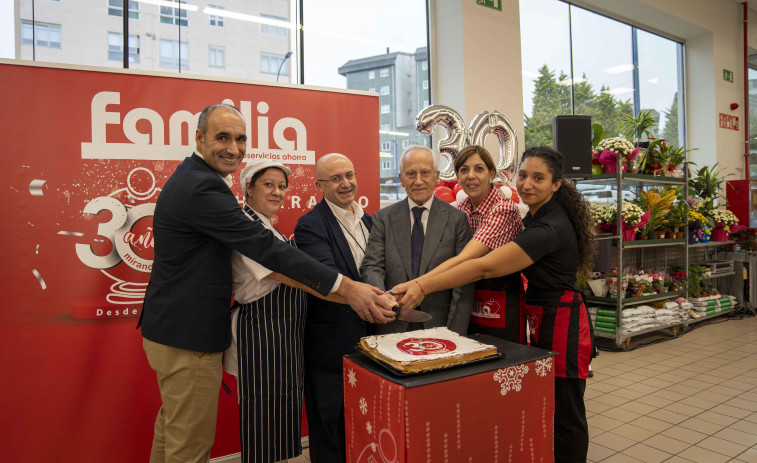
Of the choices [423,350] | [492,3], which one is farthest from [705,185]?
[423,350]

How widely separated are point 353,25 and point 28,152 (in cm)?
334

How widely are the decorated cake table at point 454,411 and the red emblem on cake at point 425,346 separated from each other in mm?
13

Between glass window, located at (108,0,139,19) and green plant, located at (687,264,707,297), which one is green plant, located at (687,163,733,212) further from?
glass window, located at (108,0,139,19)

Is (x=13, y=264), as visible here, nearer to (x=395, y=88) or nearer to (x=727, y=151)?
(x=395, y=88)

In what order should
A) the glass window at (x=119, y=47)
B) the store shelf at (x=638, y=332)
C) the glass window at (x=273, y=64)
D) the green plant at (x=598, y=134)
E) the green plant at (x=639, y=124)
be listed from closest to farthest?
the glass window at (x=119, y=47)
the glass window at (x=273, y=64)
the store shelf at (x=638, y=332)
the green plant at (x=598, y=134)
the green plant at (x=639, y=124)

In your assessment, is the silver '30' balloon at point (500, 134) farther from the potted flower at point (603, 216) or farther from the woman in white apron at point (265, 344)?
the woman in white apron at point (265, 344)

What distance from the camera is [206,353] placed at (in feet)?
6.28

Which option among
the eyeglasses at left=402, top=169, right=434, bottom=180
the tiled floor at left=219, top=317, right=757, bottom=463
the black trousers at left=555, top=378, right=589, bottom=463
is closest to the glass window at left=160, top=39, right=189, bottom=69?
the eyeglasses at left=402, top=169, right=434, bottom=180

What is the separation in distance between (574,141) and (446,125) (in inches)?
70.3

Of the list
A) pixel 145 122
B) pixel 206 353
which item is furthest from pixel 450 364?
pixel 145 122

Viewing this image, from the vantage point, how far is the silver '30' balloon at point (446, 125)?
367cm

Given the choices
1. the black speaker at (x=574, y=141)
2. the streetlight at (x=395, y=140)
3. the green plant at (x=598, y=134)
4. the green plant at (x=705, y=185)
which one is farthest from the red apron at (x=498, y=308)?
the green plant at (x=705, y=185)

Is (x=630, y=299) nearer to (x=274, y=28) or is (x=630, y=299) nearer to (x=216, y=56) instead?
(x=274, y=28)

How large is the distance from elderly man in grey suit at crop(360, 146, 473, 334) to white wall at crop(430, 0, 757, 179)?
283 cm
